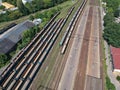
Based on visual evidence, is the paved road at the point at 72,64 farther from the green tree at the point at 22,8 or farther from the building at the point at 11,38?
the green tree at the point at 22,8

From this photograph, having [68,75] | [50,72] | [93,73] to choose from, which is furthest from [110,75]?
[50,72]

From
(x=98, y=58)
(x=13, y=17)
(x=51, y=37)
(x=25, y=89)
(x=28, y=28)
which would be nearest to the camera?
(x=25, y=89)

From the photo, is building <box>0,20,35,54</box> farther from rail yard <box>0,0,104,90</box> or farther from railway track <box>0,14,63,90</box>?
railway track <box>0,14,63,90</box>

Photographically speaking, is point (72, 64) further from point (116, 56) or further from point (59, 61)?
point (116, 56)

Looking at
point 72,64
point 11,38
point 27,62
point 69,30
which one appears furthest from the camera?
point 69,30

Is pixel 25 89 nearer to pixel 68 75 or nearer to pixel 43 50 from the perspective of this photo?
pixel 68 75

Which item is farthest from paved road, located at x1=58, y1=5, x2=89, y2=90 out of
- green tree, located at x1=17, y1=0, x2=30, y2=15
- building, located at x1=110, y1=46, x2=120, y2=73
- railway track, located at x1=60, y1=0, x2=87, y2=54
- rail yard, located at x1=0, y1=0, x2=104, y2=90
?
green tree, located at x1=17, y1=0, x2=30, y2=15

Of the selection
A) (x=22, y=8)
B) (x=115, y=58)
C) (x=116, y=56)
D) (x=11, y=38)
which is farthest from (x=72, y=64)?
(x=22, y=8)
